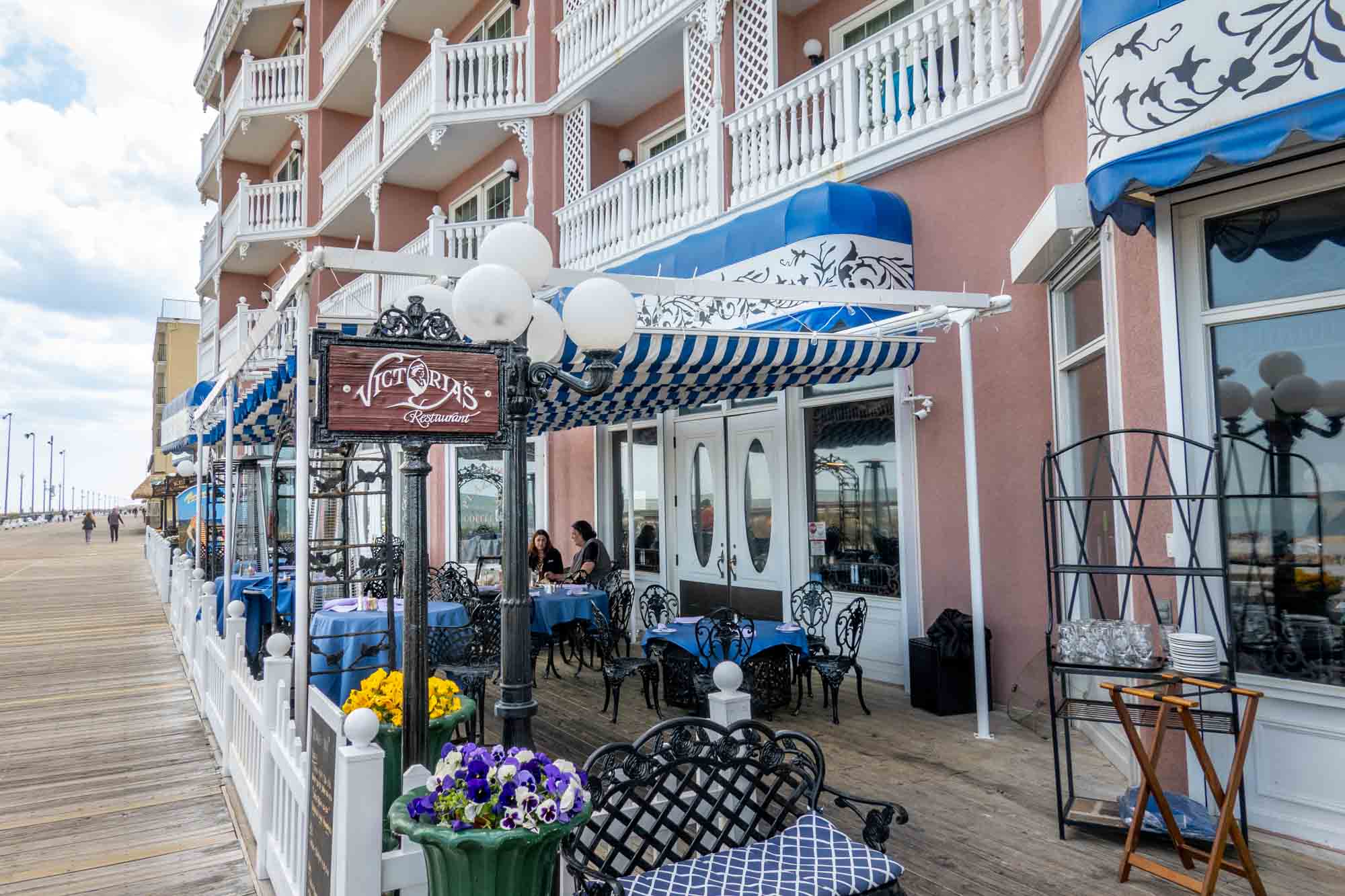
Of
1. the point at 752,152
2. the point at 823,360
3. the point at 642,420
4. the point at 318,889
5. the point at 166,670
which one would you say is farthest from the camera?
the point at 642,420

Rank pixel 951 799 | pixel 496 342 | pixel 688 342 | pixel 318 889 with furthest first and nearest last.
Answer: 1. pixel 688 342
2. pixel 951 799
3. pixel 496 342
4. pixel 318 889

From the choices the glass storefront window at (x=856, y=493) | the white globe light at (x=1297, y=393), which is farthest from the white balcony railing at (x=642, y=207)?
the white globe light at (x=1297, y=393)

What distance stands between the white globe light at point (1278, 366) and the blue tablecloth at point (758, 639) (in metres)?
3.30

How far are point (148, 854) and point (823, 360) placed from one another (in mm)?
4801

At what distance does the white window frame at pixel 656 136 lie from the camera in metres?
10.7

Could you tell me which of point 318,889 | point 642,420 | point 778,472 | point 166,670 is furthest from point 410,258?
point 166,670

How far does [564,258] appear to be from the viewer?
36.7 feet

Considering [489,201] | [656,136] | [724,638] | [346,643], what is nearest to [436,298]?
[724,638]

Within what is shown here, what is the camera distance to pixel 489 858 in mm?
2266

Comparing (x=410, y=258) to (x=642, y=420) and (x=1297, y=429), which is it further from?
(x=642, y=420)

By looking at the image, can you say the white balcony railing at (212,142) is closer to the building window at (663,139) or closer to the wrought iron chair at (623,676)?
the building window at (663,139)

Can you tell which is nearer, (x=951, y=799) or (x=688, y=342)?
(x=951, y=799)

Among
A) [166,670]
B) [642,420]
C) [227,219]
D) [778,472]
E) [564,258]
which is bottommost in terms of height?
[166,670]

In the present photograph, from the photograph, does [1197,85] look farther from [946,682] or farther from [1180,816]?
[946,682]
